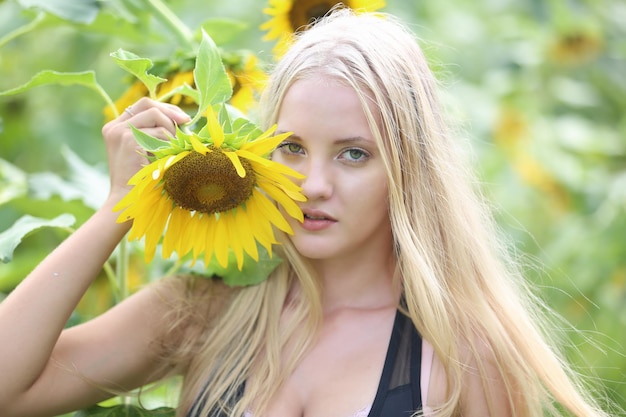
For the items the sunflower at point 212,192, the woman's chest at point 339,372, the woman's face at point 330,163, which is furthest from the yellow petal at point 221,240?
the woman's chest at point 339,372

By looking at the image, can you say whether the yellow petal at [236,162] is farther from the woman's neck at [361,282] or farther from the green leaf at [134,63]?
the woman's neck at [361,282]

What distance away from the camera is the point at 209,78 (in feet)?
3.83

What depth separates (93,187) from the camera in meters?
1.62

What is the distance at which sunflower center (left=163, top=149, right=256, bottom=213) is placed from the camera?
117 centimetres

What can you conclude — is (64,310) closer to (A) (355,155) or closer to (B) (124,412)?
(B) (124,412)

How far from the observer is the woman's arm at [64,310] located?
50.4 inches

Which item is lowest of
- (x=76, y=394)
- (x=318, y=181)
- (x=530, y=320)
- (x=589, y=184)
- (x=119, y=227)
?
(x=589, y=184)

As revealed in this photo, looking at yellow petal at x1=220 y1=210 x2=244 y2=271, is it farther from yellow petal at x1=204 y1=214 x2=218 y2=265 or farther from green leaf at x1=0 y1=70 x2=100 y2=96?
green leaf at x1=0 y1=70 x2=100 y2=96

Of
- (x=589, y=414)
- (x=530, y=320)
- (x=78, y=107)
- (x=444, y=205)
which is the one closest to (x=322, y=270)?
(x=444, y=205)

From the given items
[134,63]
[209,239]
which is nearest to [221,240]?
[209,239]

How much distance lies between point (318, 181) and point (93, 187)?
502 millimetres

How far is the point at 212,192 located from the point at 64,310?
0.25 meters

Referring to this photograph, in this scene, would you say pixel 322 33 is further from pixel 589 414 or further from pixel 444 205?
pixel 589 414

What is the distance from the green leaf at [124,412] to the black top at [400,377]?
0.08 meters
